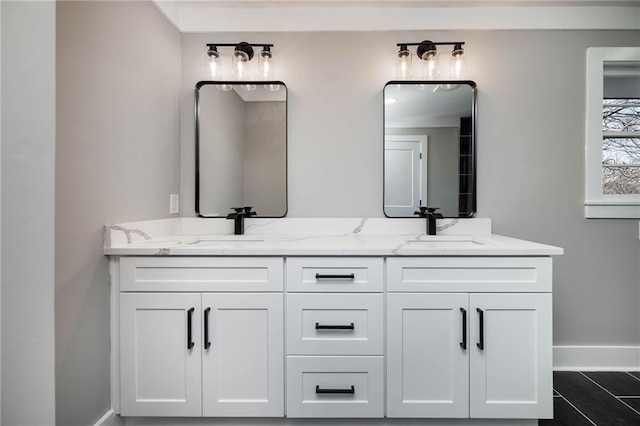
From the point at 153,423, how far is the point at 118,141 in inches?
51.8

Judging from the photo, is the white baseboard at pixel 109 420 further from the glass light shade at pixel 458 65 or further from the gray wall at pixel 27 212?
the glass light shade at pixel 458 65

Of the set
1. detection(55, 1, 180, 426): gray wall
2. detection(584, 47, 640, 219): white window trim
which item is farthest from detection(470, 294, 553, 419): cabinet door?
detection(55, 1, 180, 426): gray wall

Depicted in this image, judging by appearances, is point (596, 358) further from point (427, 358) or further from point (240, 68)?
point (240, 68)

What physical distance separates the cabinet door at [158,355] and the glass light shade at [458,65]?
1935 mm

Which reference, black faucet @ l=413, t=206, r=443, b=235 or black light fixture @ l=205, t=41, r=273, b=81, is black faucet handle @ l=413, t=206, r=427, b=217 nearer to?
black faucet @ l=413, t=206, r=443, b=235

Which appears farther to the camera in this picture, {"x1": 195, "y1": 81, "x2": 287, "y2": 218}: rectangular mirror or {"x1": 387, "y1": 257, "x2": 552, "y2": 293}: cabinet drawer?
{"x1": 195, "y1": 81, "x2": 287, "y2": 218}: rectangular mirror

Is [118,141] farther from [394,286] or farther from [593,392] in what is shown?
[593,392]

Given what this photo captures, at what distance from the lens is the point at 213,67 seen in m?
1.92

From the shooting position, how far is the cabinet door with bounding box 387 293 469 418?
4.32ft

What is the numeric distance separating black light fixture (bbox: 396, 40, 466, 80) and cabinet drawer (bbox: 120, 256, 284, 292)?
1459 millimetres

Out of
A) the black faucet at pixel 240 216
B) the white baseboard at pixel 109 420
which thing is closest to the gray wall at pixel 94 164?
the white baseboard at pixel 109 420

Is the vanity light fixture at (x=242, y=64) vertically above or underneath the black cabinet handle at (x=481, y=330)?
above

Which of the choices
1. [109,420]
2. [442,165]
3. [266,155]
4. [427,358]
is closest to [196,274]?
[109,420]

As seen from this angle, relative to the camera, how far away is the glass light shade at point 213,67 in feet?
6.26
